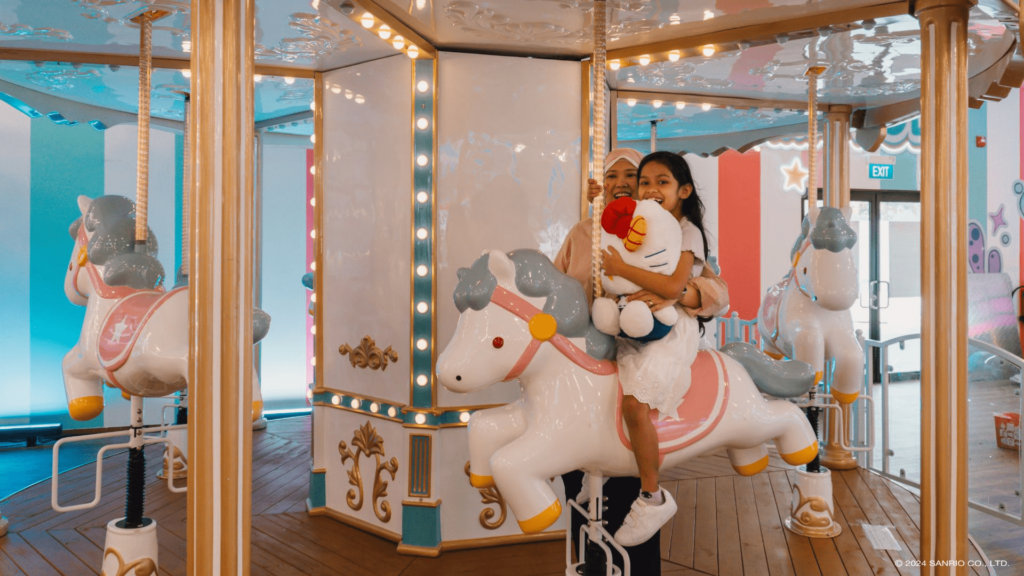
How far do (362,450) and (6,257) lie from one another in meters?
3.75

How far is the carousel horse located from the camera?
219cm

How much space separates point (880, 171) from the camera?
8.06 meters

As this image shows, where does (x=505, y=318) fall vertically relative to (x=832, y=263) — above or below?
below

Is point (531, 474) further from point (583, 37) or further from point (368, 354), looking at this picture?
point (583, 37)

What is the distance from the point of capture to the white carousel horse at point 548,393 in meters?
1.76

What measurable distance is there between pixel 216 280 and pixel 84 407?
1.01 m

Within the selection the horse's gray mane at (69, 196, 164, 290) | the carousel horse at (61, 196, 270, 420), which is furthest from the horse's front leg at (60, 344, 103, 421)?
the horse's gray mane at (69, 196, 164, 290)

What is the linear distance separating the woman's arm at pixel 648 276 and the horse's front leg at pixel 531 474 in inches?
17.2

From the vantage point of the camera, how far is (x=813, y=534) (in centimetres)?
336

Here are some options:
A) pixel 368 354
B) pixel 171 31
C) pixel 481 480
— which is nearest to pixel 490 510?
pixel 368 354

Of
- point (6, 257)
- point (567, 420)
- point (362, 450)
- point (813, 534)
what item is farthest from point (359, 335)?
point (6, 257)

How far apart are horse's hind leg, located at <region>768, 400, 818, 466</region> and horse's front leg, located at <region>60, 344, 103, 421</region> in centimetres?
216

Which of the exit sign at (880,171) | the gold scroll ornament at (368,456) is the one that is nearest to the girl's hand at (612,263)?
the gold scroll ornament at (368,456)

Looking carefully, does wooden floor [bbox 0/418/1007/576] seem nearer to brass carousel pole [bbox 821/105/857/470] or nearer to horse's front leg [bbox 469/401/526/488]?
brass carousel pole [bbox 821/105/857/470]
